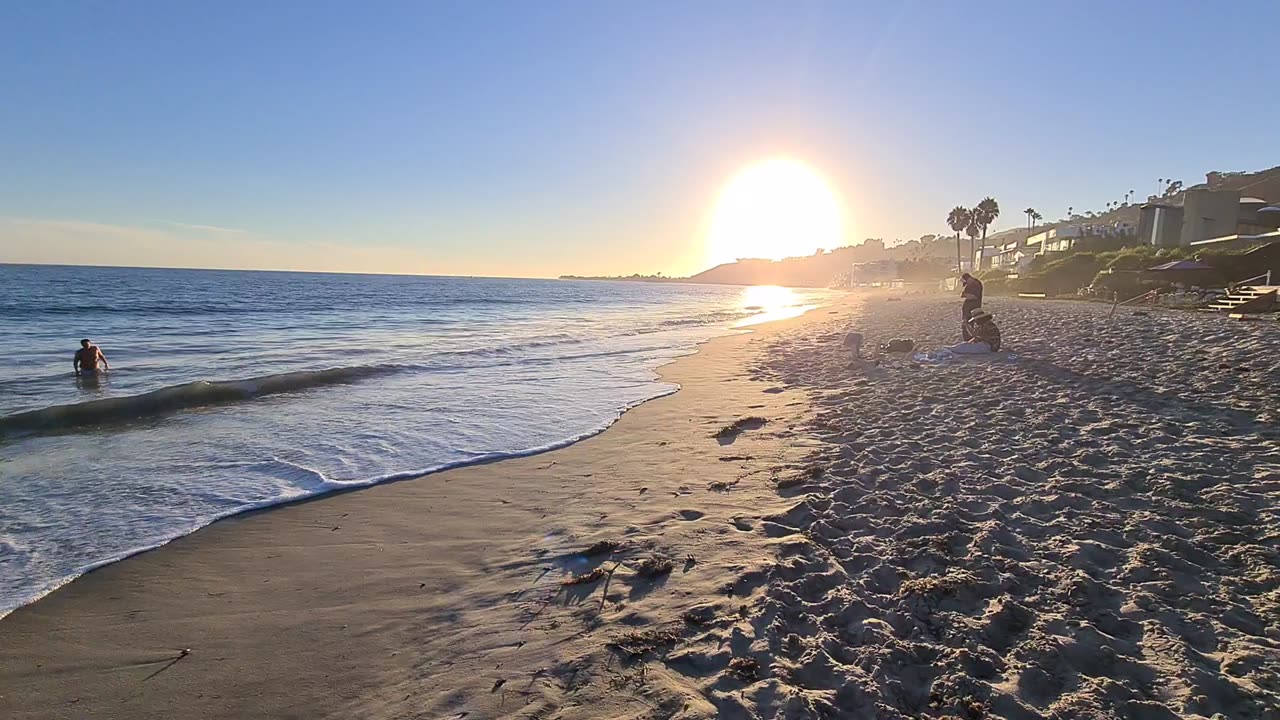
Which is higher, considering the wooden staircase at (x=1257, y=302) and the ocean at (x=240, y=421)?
the wooden staircase at (x=1257, y=302)

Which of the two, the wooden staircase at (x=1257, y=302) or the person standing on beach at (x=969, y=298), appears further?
the wooden staircase at (x=1257, y=302)

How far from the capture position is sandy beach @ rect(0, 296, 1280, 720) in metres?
2.90

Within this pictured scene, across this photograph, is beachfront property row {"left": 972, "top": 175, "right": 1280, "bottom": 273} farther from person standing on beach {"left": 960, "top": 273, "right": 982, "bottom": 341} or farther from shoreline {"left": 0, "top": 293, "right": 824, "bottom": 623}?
shoreline {"left": 0, "top": 293, "right": 824, "bottom": 623}

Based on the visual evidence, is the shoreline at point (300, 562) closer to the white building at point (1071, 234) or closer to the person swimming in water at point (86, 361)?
the person swimming in water at point (86, 361)

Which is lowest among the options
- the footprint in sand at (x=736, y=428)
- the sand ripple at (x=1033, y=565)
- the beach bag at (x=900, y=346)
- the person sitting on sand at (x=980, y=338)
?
the footprint in sand at (x=736, y=428)

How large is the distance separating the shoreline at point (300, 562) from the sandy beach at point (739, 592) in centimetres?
2

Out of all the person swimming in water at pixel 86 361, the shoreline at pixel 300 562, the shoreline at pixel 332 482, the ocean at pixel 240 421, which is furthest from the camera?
the person swimming in water at pixel 86 361

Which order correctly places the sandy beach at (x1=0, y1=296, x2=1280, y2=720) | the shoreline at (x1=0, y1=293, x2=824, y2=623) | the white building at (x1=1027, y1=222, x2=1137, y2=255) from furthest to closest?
the white building at (x1=1027, y1=222, x2=1137, y2=255)
the shoreline at (x1=0, y1=293, x2=824, y2=623)
the sandy beach at (x1=0, y1=296, x2=1280, y2=720)

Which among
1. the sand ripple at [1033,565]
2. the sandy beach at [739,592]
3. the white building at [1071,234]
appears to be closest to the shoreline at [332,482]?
the sandy beach at [739,592]

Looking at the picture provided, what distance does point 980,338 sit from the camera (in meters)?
13.4

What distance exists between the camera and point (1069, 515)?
4648mm

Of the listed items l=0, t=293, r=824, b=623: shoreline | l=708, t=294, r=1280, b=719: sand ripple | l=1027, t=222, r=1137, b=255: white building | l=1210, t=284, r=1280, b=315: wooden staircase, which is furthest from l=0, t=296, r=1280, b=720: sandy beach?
l=1027, t=222, r=1137, b=255: white building

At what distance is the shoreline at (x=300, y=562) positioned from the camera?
3426mm

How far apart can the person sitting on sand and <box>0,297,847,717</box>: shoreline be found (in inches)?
311
